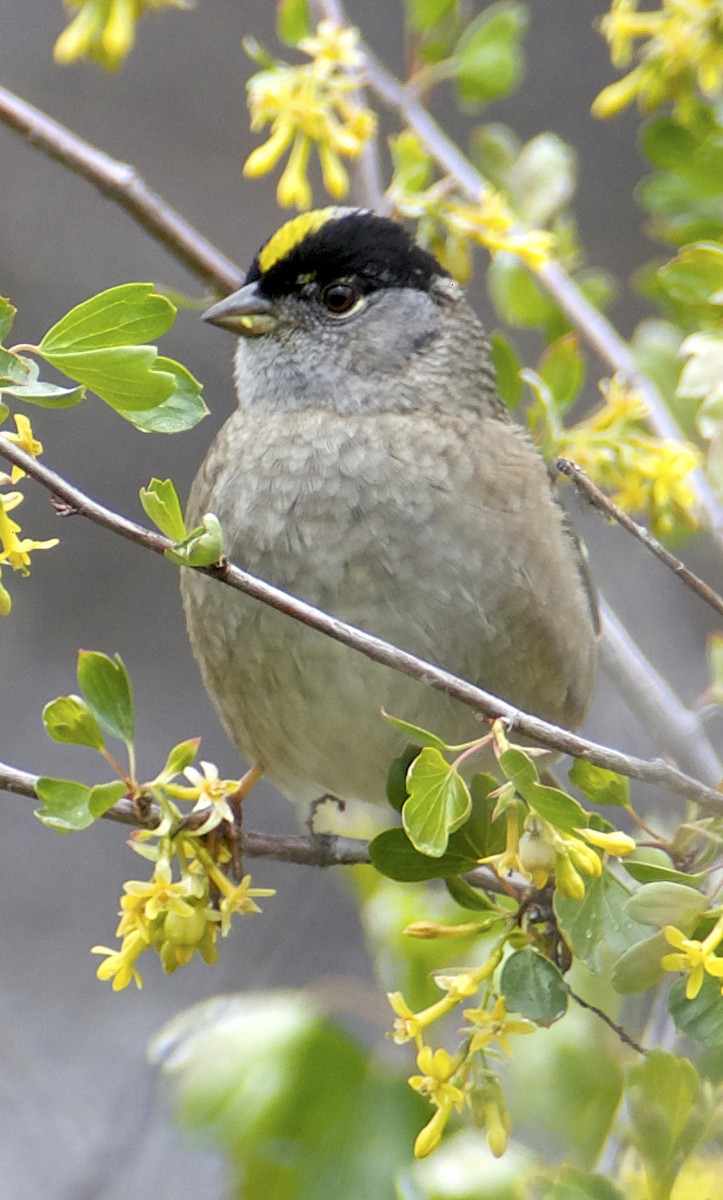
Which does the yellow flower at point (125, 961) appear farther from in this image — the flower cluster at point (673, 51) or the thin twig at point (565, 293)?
the flower cluster at point (673, 51)

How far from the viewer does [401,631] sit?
220 cm

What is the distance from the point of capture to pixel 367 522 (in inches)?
88.5

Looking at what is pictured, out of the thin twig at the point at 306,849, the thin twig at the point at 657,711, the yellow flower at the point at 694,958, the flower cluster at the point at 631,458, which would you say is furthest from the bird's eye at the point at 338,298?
the yellow flower at the point at 694,958

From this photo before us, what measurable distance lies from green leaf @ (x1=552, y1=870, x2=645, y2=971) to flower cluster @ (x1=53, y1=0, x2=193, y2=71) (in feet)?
4.95

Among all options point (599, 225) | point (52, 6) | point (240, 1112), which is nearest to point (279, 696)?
point (240, 1112)

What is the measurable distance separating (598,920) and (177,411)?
2.05ft

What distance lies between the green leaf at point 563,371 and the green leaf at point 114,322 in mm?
1093

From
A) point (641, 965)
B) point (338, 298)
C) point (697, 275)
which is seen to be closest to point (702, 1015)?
point (641, 965)

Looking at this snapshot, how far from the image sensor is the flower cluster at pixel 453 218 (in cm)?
234

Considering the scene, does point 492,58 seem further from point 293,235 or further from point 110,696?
point 110,696

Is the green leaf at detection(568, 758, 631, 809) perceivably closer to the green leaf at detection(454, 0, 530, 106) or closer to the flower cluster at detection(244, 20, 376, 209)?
the flower cluster at detection(244, 20, 376, 209)

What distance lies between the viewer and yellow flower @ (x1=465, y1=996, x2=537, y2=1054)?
1509mm

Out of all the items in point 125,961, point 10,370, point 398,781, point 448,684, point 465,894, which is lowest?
point 125,961

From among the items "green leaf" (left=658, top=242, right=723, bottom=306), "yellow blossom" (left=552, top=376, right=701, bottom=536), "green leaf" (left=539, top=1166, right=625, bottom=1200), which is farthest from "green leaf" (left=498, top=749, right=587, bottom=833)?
"yellow blossom" (left=552, top=376, right=701, bottom=536)
